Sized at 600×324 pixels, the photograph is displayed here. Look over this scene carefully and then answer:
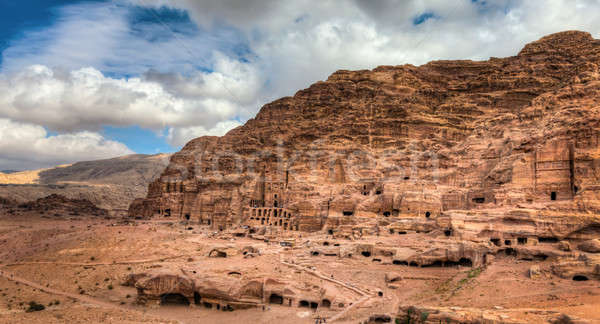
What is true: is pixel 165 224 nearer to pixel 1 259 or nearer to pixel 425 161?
pixel 1 259

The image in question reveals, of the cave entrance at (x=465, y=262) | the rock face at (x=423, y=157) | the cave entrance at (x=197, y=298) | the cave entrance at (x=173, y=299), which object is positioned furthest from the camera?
the rock face at (x=423, y=157)

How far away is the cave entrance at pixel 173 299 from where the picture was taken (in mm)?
27188

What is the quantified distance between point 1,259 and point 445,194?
45.0 m

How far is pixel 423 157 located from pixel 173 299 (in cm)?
3606

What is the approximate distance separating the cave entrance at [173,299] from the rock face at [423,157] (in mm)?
18016

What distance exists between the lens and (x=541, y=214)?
28.0m

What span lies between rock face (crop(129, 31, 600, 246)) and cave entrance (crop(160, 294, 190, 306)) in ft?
59.1

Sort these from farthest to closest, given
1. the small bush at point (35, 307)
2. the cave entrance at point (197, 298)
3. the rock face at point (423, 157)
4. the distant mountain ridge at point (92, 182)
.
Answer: the distant mountain ridge at point (92, 182)
the rock face at point (423, 157)
the cave entrance at point (197, 298)
the small bush at point (35, 307)

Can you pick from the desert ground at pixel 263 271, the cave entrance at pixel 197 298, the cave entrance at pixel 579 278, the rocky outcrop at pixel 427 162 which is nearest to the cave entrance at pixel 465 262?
the rocky outcrop at pixel 427 162

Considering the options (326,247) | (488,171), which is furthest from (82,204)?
(488,171)

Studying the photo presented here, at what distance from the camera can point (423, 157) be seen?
5147 cm

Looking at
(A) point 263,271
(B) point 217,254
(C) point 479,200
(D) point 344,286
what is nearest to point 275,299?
(A) point 263,271

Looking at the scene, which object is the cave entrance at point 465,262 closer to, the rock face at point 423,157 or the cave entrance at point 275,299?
the rock face at point 423,157

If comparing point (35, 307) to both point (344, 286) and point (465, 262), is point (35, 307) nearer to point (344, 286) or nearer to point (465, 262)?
point (344, 286)
